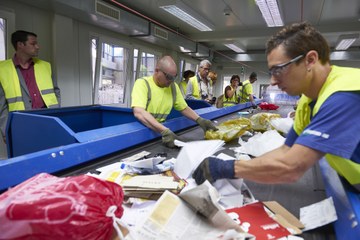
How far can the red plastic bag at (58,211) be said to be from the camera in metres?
0.60

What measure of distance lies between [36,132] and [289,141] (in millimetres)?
1473

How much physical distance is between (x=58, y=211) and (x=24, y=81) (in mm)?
2648

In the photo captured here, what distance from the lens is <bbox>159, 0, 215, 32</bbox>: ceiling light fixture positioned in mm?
4254

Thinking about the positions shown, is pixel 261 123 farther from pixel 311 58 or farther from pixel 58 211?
pixel 58 211

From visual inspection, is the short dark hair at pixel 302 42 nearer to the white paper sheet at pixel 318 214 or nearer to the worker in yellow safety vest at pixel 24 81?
the white paper sheet at pixel 318 214

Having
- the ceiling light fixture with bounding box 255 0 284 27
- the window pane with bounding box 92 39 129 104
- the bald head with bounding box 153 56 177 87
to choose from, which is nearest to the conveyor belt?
the bald head with bounding box 153 56 177 87

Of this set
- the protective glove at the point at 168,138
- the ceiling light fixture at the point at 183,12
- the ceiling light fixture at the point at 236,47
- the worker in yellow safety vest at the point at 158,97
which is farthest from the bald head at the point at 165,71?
the ceiling light fixture at the point at 236,47

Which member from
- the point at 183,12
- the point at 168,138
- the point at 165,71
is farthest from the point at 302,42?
the point at 183,12

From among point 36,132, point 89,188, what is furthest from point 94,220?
point 36,132

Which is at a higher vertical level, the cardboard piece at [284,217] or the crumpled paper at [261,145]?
the crumpled paper at [261,145]

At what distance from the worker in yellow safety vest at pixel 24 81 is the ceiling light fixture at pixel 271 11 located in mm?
3450

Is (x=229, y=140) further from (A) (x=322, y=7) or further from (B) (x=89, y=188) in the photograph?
(A) (x=322, y=7)

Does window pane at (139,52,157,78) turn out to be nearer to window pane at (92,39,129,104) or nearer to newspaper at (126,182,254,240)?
window pane at (92,39,129,104)

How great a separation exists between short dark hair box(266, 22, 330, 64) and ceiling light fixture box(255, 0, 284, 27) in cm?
362
